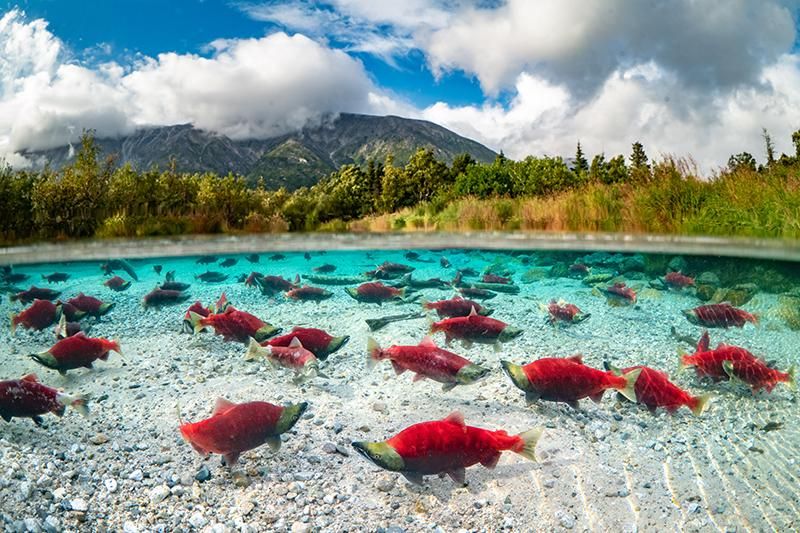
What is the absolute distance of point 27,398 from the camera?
352 cm

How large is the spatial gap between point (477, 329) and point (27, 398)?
352 centimetres

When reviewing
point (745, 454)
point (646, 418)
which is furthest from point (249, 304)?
point (745, 454)

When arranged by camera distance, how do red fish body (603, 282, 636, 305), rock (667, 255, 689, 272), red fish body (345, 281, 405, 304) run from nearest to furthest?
red fish body (345, 281, 405, 304) < red fish body (603, 282, 636, 305) < rock (667, 255, 689, 272)

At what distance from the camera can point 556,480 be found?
3.71m

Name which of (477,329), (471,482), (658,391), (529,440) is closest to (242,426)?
(471,482)

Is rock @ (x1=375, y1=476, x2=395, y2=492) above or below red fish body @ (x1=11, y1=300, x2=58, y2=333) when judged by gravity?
below

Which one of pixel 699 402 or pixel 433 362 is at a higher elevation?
pixel 433 362

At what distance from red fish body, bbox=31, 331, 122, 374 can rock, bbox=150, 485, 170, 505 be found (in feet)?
5.59

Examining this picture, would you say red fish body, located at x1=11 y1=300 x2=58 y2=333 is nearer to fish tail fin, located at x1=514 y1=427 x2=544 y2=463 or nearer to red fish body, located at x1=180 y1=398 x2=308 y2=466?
red fish body, located at x1=180 y1=398 x2=308 y2=466

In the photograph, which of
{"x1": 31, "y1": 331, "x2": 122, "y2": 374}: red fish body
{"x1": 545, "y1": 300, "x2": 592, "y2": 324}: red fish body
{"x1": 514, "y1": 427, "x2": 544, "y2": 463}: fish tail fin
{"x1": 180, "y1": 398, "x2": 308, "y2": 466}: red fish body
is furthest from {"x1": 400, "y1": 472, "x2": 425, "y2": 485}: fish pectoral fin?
{"x1": 545, "y1": 300, "x2": 592, "y2": 324}: red fish body

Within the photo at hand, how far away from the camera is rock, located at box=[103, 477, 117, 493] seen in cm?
340

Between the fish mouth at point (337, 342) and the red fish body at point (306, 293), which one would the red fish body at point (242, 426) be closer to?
the fish mouth at point (337, 342)

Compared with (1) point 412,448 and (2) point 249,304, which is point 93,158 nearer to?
(2) point 249,304

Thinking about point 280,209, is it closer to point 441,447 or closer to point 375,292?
point 375,292
